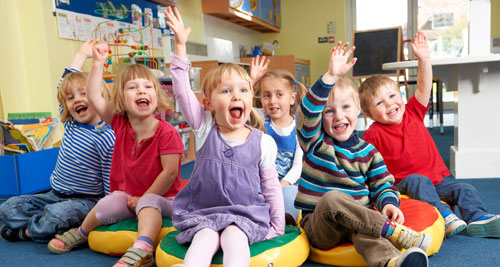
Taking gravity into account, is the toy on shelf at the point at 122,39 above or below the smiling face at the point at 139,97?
above

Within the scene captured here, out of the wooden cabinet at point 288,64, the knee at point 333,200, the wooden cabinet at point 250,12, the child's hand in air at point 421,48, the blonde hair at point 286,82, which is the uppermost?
the wooden cabinet at point 250,12

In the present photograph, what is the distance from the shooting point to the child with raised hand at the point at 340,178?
49.3 inches

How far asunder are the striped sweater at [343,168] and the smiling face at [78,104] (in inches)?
37.9

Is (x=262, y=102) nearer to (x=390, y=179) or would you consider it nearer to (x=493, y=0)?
(x=390, y=179)

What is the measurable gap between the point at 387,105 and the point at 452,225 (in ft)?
1.71

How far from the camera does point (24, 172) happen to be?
7.72 feet

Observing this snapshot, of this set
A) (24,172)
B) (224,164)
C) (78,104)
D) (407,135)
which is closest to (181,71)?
(224,164)

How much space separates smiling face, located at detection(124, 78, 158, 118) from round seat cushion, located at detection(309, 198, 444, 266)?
806 mm

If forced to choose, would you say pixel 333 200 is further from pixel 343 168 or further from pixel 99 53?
pixel 99 53

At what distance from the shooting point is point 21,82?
2.95 m

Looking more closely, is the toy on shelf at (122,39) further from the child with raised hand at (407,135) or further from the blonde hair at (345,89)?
the blonde hair at (345,89)

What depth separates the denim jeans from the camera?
47.0 inches

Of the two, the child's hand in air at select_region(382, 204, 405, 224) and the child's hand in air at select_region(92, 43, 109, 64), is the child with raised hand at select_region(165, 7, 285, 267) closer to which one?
the child's hand in air at select_region(382, 204, 405, 224)

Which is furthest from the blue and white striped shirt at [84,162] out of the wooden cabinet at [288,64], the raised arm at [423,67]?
the wooden cabinet at [288,64]
